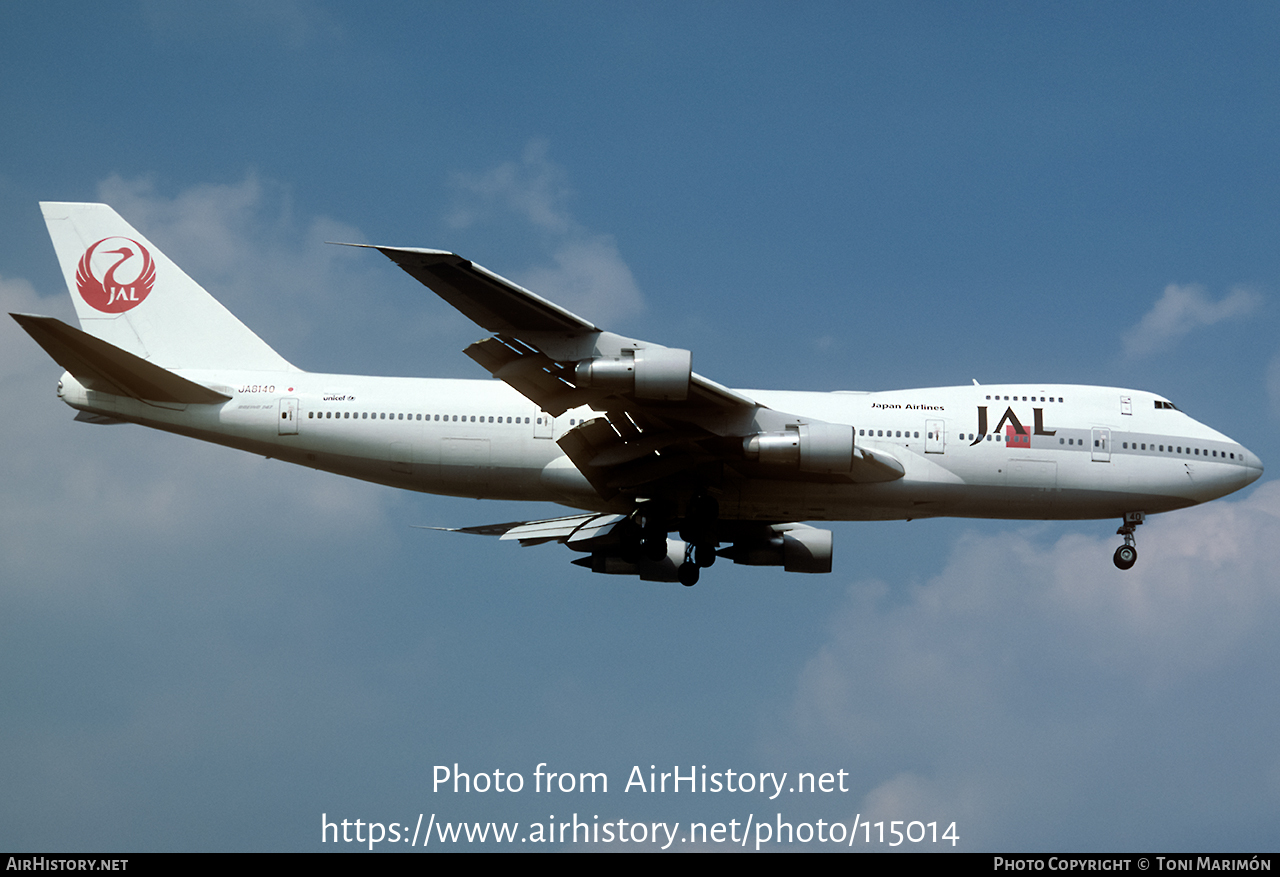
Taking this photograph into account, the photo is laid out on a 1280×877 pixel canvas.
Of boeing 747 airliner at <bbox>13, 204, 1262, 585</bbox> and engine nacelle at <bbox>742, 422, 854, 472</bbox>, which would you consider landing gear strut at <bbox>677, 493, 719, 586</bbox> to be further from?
engine nacelle at <bbox>742, 422, 854, 472</bbox>

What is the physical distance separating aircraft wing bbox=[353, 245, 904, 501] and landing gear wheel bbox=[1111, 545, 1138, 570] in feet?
20.2

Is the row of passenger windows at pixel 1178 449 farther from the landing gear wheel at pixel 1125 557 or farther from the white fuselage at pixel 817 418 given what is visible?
the landing gear wheel at pixel 1125 557

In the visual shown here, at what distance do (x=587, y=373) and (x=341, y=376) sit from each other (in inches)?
301

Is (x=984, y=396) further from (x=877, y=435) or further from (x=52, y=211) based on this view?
(x=52, y=211)

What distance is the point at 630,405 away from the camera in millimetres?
21984

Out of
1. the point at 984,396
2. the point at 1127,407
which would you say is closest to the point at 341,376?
the point at 984,396

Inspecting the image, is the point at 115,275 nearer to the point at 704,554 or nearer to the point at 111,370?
the point at 111,370

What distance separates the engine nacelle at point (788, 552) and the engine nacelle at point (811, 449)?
5.57m

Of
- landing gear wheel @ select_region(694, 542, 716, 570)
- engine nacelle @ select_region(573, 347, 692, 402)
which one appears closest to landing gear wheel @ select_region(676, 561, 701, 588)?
landing gear wheel @ select_region(694, 542, 716, 570)

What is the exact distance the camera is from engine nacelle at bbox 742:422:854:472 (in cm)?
2205

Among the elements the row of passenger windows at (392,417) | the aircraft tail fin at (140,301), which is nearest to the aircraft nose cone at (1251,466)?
the row of passenger windows at (392,417)

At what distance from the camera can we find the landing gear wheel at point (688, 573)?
1009 inches

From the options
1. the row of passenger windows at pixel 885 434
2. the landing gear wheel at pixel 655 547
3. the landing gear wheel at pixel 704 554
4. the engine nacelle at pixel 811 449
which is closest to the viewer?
the engine nacelle at pixel 811 449

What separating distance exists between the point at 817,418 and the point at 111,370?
14.6m
